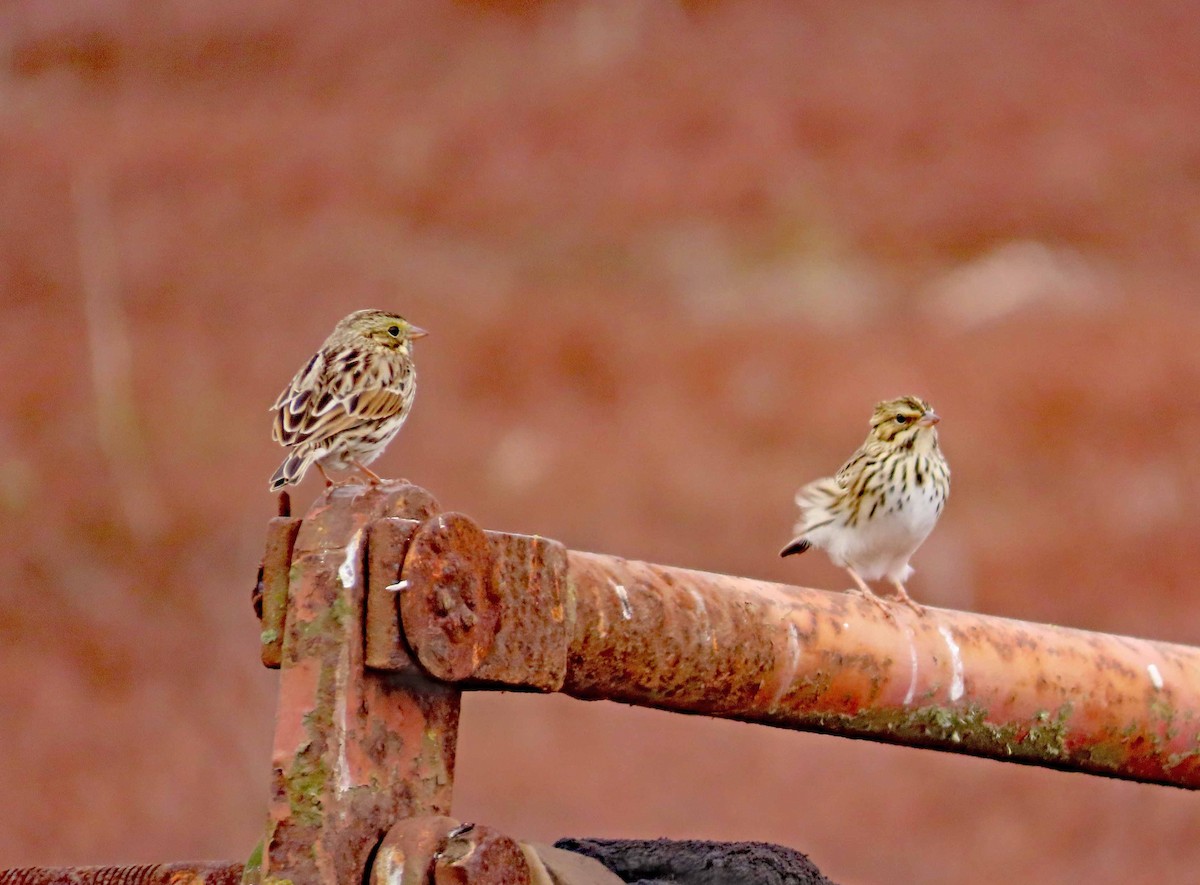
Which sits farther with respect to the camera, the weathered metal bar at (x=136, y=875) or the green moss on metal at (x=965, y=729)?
the green moss on metal at (x=965, y=729)

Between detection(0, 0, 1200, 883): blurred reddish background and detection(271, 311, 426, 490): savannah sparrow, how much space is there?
12.8 feet

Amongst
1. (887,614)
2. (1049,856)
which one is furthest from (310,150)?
(887,614)

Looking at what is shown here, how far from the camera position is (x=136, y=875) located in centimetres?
200

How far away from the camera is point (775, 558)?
7.55 metres

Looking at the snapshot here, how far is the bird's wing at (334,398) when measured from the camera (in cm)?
338

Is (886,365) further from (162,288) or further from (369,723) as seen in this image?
(369,723)

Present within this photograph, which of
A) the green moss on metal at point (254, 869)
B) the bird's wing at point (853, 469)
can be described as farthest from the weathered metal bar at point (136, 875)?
the bird's wing at point (853, 469)

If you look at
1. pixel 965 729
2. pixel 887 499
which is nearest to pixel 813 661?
pixel 965 729

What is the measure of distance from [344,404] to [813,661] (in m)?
1.50

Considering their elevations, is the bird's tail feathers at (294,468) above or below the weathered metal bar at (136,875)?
above

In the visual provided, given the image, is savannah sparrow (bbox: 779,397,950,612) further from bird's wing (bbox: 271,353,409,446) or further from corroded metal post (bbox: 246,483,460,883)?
corroded metal post (bbox: 246,483,460,883)

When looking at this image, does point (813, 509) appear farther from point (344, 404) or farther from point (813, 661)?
point (813, 661)

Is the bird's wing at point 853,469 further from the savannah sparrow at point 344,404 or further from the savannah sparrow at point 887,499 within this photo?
the savannah sparrow at point 344,404

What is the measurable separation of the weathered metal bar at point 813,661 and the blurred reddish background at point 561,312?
512 cm
